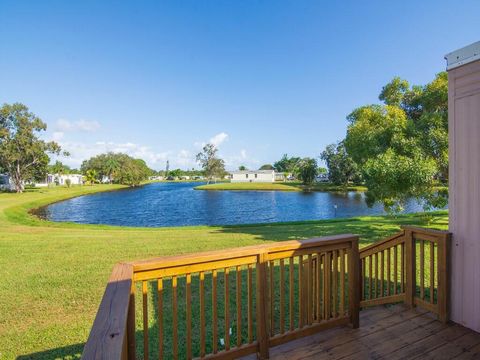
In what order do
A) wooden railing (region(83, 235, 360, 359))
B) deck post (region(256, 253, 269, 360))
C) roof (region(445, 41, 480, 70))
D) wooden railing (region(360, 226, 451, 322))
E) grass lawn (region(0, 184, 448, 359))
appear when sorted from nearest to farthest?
wooden railing (region(83, 235, 360, 359))
deck post (region(256, 253, 269, 360))
roof (region(445, 41, 480, 70))
wooden railing (region(360, 226, 451, 322))
grass lawn (region(0, 184, 448, 359))

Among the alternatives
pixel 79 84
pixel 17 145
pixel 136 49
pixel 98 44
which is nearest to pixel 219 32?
pixel 136 49

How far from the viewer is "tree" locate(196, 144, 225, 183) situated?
62.9 meters

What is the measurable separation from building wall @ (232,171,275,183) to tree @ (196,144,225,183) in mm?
9013

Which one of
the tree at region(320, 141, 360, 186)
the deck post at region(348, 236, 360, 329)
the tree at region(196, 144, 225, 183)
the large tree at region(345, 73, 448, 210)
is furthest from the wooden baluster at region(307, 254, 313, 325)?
the tree at region(196, 144, 225, 183)

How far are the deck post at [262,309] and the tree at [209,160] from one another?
201ft

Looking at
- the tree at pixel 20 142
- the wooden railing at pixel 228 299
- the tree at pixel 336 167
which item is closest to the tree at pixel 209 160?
the tree at pixel 336 167

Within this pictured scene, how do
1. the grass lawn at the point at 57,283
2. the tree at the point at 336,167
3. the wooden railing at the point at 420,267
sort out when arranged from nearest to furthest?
the wooden railing at the point at 420,267 < the grass lawn at the point at 57,283 < the tree at the point at 336,167

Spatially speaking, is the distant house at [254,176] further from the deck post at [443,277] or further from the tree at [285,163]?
the deck post at [443,277]

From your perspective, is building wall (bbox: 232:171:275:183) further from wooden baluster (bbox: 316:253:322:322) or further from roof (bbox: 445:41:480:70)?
wooden baluster (bbox: 316:253:322:322)

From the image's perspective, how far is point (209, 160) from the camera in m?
63.2

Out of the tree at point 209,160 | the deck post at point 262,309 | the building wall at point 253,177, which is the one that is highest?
the tree at point 209,160

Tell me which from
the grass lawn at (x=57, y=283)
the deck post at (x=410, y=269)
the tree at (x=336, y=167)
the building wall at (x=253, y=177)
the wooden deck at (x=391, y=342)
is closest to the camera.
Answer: the wooden deck at (x=391, y=342)

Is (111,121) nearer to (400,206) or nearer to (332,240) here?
(400,206)

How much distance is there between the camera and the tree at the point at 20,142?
113 ft
